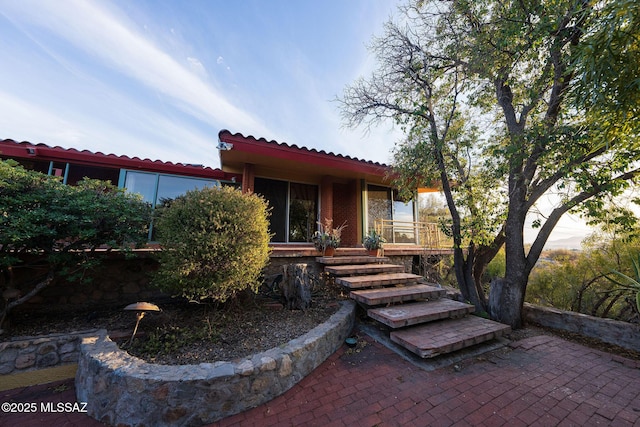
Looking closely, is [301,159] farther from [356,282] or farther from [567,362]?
[567,362]

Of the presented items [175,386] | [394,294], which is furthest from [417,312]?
[175,386]

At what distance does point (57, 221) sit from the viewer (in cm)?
277

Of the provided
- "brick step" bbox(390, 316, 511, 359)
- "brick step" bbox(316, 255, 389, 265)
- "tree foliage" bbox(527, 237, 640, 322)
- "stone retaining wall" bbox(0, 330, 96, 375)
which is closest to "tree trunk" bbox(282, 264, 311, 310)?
"brick step" bbox(316, 255, 389, 265)

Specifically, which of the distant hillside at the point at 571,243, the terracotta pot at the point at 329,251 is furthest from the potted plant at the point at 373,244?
the distant hillside at the point at 571,243

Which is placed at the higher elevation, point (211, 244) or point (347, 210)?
point (347, 210)

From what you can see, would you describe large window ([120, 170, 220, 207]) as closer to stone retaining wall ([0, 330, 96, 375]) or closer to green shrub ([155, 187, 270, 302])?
green shrub ([155, 187, 270, 302])

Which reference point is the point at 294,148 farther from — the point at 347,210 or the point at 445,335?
the point at 445,335

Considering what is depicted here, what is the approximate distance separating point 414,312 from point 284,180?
4.73m

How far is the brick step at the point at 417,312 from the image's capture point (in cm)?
315

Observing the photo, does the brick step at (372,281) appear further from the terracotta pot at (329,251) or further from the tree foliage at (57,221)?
the tree foliage at (57,221)

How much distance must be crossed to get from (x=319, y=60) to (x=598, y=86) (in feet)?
19.2

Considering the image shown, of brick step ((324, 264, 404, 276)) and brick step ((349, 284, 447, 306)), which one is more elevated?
brick step ((324, 264, 404, 276))

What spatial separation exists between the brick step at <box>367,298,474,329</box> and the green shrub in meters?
1.85

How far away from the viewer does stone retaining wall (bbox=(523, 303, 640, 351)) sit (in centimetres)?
321
